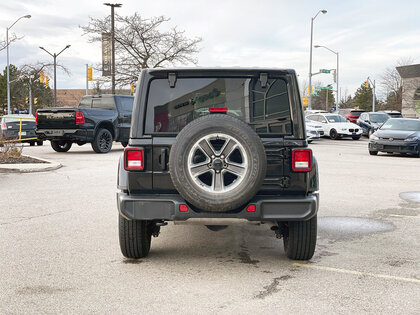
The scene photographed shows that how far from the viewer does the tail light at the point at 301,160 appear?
462cm

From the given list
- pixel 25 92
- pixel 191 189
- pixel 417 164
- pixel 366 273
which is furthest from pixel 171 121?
pixel 25 92

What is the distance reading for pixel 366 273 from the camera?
4.73 m

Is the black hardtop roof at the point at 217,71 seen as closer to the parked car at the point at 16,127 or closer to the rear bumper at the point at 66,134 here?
the rear bumper at the point at 66,134

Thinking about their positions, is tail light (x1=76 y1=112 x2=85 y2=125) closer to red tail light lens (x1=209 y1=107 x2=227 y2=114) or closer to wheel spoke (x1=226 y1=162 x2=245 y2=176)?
red tail light lens (x1=209 y1=107 x2=227 y2=114)

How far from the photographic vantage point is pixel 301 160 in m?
4.64

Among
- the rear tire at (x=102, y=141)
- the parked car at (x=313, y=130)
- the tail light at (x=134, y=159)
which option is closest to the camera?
the tail light at (x=134, y=159)

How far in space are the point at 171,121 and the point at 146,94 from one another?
0.35 metres

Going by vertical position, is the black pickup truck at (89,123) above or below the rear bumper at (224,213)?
above

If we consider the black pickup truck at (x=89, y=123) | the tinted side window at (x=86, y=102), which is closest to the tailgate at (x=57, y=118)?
the black pickup truck at (x=89, y=123)

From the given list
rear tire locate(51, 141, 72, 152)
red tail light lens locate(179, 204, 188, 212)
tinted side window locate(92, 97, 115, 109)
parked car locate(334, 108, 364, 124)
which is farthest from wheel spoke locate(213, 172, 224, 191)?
parked car locate(334, 108, 364, 124)

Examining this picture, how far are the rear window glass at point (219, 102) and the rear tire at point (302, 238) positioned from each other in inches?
37.0

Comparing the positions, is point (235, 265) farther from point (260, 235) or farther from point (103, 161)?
point (103, 161)

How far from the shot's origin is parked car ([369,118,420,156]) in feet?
61.0

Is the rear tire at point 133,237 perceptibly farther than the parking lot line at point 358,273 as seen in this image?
Yes
